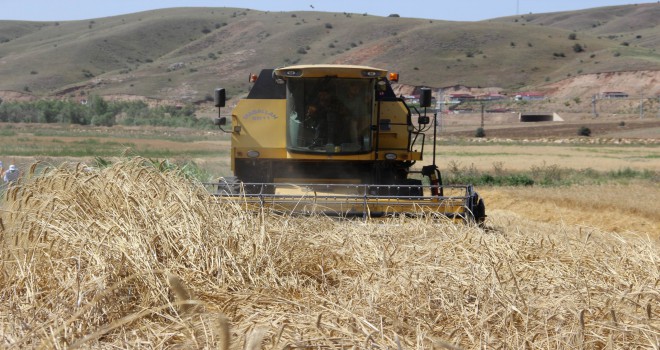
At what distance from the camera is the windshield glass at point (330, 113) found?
11.8 m

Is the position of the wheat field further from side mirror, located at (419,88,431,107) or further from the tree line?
the tree line

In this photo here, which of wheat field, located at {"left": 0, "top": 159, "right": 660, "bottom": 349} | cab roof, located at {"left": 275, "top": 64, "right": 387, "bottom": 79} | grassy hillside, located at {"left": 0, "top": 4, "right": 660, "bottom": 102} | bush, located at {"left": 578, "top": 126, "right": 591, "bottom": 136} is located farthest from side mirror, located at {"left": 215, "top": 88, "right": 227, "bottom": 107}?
grassy hillside, located at {"left": 0, "top": 4, "right": 660, "bottom": 102}

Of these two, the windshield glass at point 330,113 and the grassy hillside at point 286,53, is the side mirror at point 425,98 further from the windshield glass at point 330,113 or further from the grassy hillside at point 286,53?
the grassy hillside at point 286,53

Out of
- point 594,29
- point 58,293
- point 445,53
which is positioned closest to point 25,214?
point 58,293

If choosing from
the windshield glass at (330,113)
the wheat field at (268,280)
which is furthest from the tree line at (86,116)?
the wheat field at (268,280)

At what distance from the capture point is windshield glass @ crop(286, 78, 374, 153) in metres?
11.8

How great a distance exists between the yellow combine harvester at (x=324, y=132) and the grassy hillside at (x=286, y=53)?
256 feet

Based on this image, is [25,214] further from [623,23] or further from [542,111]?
[623,23]

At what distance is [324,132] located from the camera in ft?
38.8

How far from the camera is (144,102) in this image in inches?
3620

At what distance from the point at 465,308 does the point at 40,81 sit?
109571 mm

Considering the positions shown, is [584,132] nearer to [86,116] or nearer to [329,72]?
[86,116]

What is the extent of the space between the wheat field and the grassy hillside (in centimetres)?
8402

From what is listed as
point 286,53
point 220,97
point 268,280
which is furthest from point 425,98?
point 286,53
